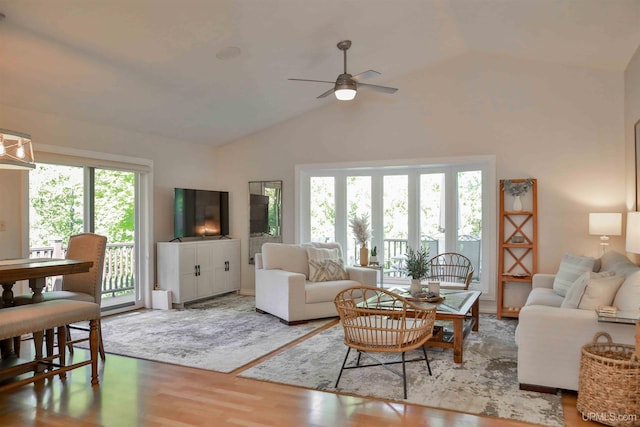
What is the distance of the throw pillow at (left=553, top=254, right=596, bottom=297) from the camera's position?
14.1ft

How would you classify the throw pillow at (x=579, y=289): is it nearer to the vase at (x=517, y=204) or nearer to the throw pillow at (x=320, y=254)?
the vase at (x=517, y=204)

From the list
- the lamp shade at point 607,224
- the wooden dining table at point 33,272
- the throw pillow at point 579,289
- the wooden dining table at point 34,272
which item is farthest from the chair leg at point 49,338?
the lamp shade at point 607,224

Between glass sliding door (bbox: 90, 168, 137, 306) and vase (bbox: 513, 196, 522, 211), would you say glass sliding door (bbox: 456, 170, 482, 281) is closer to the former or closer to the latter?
vase (bbox: 513, 196, 522, 211)

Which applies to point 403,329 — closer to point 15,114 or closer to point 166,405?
point 166,405

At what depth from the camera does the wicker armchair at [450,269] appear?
5.80m

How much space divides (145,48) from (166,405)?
308 cm

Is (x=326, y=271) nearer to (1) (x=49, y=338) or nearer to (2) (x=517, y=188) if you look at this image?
(2) (x=517, y=188)

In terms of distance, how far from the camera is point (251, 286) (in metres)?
7.20

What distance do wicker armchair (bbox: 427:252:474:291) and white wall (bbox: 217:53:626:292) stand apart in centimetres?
92

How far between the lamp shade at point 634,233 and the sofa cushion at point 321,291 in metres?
2.98

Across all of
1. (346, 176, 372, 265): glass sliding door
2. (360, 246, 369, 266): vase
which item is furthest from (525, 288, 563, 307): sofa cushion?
(346, 176, 372, 265): glass sliding door

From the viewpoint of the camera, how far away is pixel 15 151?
3254mm

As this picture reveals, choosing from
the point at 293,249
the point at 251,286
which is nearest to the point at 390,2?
the point at 293,249

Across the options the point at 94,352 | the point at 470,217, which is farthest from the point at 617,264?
the point at 94,352
